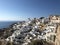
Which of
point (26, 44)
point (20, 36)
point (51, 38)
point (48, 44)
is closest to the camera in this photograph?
point (48, 44)

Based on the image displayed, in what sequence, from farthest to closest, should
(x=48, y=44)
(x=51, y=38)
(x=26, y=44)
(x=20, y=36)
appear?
(x=20, y=36) → (x=51, y=38) → (x=26, y=44) → (x=48, y=44)

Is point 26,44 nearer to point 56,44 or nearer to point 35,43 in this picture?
point 35,43

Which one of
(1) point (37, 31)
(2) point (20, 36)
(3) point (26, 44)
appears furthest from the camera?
(1) point (37, 31)

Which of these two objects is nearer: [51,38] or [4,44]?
[4,44]

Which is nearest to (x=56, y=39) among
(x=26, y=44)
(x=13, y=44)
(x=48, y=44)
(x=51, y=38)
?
(x=51, y=38)

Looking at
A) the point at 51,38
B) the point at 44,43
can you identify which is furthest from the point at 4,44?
the point at 51,38

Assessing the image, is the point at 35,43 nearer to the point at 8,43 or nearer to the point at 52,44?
the point at 52,44

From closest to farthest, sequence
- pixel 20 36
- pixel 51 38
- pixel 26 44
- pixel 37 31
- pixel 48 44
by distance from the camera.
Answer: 1. pixel 48 44
2. pixel 26 44
3. pixel 51 38
4. pixel 20 36
5. pixel 37 31

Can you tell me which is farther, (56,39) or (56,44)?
(56,39)
